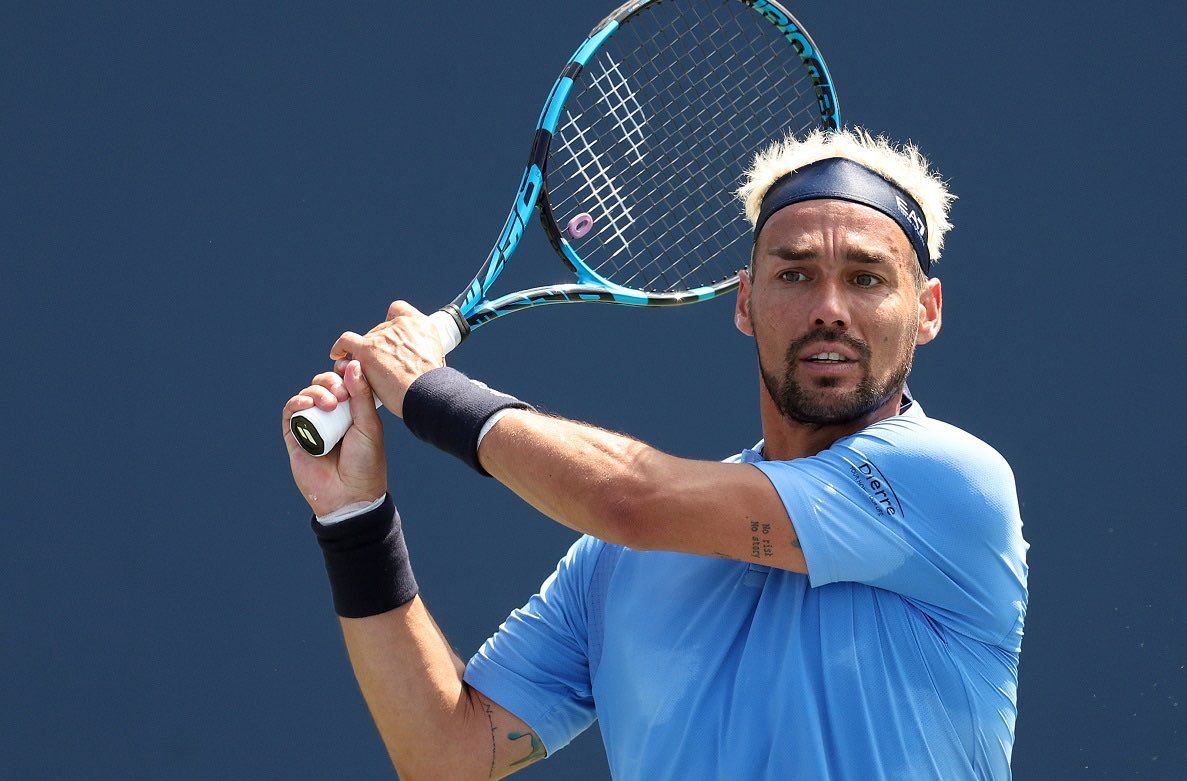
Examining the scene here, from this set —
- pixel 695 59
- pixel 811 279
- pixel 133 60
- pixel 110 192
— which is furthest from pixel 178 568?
Answer: pixel 811 279

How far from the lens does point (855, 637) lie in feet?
5.70

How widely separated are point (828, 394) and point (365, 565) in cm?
73

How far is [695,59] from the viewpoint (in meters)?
3.46

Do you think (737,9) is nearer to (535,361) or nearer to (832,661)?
(535,361)

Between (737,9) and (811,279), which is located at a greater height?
(737,9)

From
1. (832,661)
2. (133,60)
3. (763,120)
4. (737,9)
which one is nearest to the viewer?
(832,661)

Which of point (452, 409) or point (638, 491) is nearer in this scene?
point (638, 491)

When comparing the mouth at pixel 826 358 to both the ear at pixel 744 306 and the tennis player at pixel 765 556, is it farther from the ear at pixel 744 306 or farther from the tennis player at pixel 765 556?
the ear at pixel 744 306

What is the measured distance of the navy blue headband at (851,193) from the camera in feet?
6.47

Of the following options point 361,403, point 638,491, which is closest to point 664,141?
point 361,403

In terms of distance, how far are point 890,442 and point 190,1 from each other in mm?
2702

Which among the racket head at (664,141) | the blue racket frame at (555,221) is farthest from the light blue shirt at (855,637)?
the racket head at (664,141)

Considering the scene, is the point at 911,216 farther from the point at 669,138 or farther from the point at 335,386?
the point at 669,138

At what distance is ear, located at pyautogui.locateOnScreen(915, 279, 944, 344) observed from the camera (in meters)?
2.04
